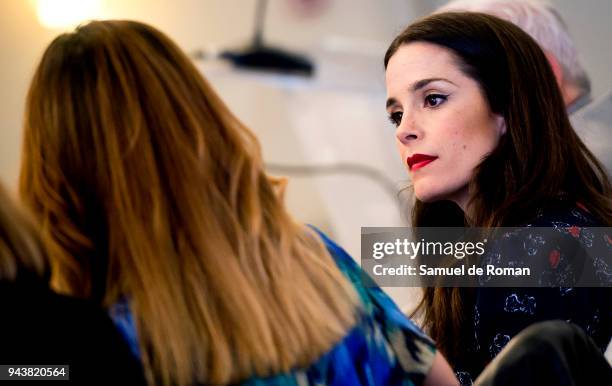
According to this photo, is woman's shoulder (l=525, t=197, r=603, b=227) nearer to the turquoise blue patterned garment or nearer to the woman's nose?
the woman's nose

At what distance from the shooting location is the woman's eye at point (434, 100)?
49.8 inches

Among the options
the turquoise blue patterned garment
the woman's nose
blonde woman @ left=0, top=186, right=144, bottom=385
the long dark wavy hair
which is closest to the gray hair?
the long dark wavy hair

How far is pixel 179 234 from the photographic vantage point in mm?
850

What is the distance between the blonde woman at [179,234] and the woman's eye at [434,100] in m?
0.41

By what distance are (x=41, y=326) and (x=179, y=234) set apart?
0.51ft

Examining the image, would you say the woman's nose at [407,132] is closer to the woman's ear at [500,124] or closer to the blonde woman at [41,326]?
the woman's ear at [500,124]

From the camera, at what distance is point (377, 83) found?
2395mm

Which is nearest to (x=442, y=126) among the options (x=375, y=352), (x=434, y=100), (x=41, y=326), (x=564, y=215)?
(x=434, y=100)

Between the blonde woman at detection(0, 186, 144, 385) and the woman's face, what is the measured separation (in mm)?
593

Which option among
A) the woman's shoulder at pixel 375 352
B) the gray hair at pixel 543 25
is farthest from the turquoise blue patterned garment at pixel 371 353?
the gray hair at pixel 543 25

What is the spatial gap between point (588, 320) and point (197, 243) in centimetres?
52

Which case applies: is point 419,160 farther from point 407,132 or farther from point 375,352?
point 375,352

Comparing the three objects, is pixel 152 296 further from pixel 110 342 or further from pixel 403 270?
pixel 403 270

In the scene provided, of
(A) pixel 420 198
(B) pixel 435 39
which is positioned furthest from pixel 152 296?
(B) pixel 435 39
